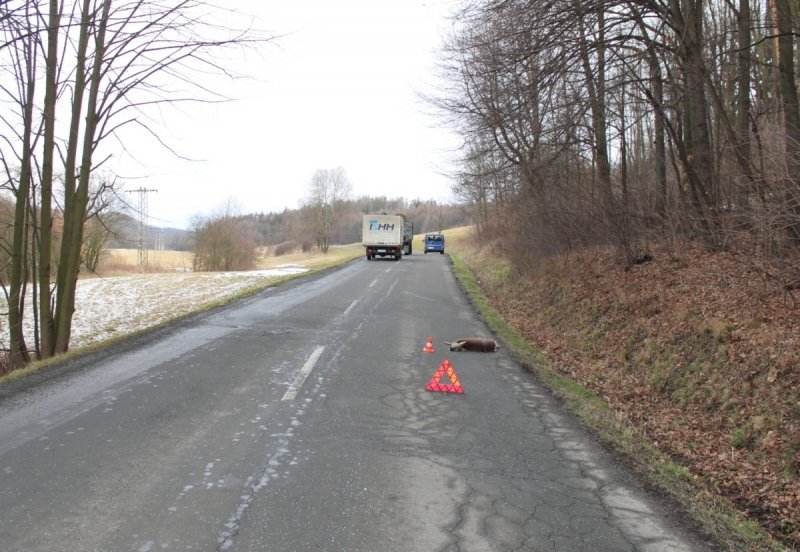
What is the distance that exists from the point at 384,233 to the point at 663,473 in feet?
115

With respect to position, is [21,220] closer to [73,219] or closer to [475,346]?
[73,219]

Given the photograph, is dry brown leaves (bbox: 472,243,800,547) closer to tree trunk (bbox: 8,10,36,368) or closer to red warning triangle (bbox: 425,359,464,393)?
red warning triangle (bbox: 425,359,464,393)

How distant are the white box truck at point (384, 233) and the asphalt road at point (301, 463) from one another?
31.3m

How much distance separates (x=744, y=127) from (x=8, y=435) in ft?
46.2

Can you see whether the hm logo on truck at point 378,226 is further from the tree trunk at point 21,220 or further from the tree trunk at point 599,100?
the tree trunk at point 21,220

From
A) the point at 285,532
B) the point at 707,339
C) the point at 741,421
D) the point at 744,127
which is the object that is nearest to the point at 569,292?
the point at 744,127

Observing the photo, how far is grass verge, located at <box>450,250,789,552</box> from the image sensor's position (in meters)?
3.48

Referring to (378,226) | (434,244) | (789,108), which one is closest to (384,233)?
(378,226)

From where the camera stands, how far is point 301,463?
163 inches

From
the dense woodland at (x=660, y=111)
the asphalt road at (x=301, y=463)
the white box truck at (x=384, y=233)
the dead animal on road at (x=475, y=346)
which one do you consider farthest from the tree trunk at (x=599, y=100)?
the white box truck at (x=384, y=233)

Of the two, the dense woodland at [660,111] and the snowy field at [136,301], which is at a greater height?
the dense woodland at [660,111]

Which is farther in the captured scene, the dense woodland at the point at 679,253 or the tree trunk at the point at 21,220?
the tree trunk at the point at 21,220

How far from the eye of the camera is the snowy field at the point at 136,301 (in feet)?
45.9

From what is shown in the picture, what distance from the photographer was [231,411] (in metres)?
5.39
